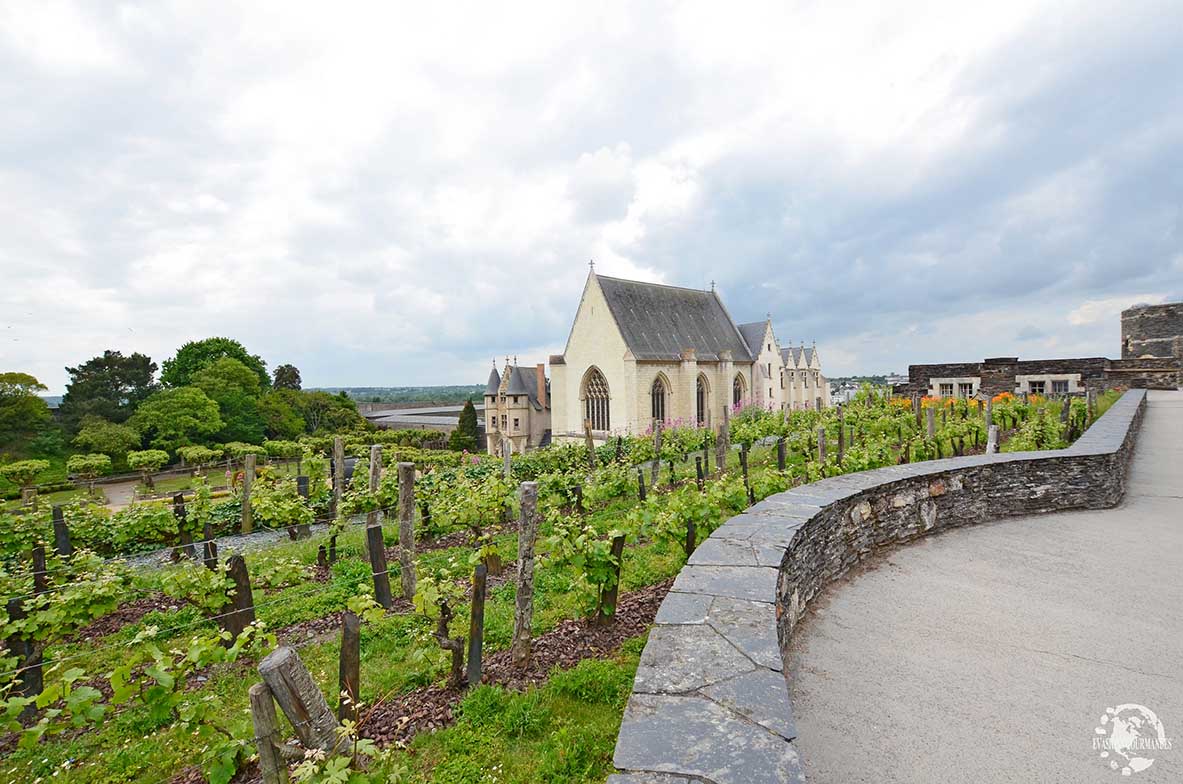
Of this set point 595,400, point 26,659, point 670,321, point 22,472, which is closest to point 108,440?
point 22,472

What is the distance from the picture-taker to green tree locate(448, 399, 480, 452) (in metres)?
43.6

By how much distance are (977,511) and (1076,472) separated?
1814 mm

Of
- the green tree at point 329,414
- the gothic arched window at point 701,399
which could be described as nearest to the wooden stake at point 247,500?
the gothic arched window at point 701,399

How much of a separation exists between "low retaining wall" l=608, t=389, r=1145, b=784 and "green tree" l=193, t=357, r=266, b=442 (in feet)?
150

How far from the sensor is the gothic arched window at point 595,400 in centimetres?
3052

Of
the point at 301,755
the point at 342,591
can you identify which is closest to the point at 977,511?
the point at 301,755

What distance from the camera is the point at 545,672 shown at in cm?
404

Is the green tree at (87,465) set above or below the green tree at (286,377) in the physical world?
below

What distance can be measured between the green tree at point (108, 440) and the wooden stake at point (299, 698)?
42794mm

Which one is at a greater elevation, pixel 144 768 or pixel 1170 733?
pixel 1170 733

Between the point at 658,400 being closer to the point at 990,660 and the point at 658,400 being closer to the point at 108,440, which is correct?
the point at 990,660

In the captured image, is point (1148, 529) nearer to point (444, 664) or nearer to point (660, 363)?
point (444, 664)

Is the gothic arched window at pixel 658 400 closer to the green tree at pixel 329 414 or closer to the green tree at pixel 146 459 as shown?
the green tree at pixel 146 459

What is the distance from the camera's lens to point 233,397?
41875 mm
